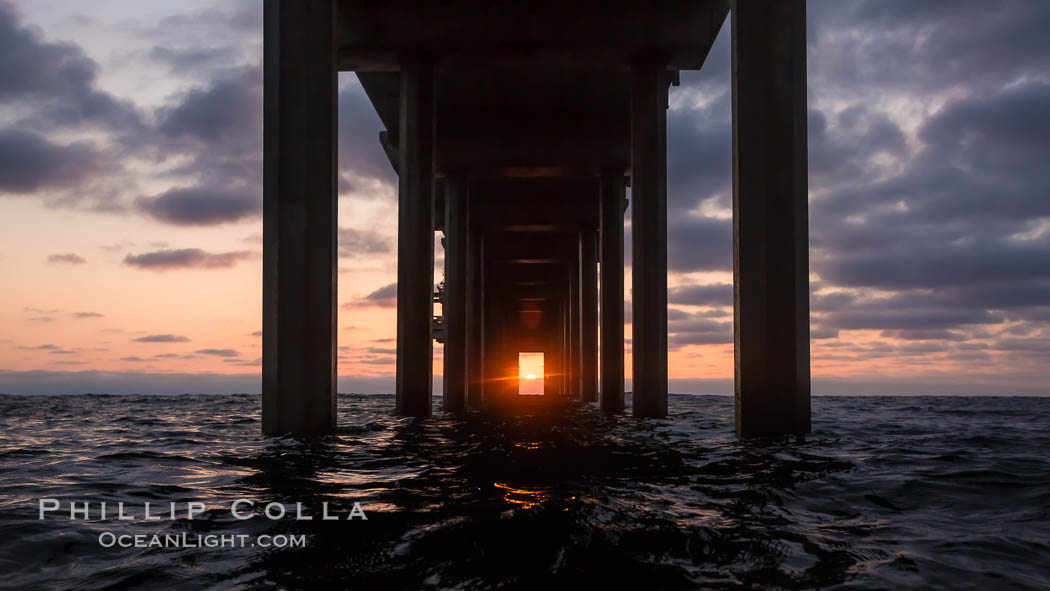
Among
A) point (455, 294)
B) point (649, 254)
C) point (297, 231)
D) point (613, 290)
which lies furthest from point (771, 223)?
point (455, 294)

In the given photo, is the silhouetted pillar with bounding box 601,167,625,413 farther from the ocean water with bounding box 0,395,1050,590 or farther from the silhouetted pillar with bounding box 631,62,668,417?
the ocean water with bounding box 0,395,1050,590

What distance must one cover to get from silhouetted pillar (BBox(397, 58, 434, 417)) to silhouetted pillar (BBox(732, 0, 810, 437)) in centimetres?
911

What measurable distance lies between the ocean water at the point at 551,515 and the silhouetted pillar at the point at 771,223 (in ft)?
2.87

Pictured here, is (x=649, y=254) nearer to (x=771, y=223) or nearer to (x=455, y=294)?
(x=771, y=223)

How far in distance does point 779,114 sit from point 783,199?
1.30 metres

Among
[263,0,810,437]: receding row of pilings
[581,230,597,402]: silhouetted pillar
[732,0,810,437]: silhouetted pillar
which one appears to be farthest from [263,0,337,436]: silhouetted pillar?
[581,230,597,402]: silhouetted pillar

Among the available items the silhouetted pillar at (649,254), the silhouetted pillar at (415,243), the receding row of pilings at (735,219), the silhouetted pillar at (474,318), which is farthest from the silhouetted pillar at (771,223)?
the silhouetted pillar at (474,318)

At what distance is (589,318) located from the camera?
3281 centimetres

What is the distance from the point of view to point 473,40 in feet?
60.7

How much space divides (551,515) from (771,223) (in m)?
7.65

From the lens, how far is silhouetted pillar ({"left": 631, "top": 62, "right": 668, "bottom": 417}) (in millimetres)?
18453

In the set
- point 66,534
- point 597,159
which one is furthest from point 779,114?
point 597,159

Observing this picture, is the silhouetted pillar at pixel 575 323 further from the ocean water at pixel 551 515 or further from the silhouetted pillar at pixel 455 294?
the ocean water at pixel 551 515

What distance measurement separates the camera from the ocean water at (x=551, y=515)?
12.7 feet
